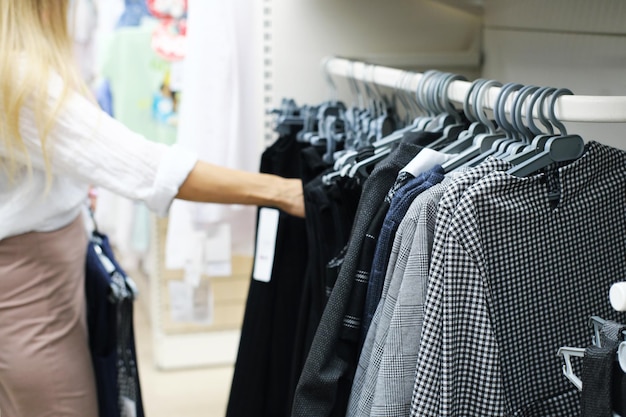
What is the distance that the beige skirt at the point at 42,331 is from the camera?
1.57 m

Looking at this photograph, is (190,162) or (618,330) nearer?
(618,330)

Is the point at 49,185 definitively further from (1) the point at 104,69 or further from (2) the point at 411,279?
(1) the point at 104,69

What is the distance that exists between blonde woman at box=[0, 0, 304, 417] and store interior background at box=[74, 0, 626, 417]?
51 cm

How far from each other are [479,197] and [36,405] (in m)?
1.03

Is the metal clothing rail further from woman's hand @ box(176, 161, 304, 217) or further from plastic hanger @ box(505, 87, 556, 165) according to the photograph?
woman's hand @ box(176, 161, 304, 217)

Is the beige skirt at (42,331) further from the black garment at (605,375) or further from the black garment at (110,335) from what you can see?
the black garment at (605,375)

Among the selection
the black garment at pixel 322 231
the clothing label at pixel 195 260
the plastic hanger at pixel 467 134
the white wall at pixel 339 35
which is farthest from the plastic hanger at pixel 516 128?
the clothing label at pixel 195 260

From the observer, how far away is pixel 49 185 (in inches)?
57.8

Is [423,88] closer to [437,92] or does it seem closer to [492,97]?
[437,92]

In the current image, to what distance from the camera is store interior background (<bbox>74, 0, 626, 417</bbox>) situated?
63.7 inches

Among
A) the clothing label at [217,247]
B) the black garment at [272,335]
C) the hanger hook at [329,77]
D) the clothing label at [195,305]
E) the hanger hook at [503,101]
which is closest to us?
the hanger hook at [503,101]

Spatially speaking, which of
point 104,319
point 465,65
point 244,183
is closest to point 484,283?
point 244,183

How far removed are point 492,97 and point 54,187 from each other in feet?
2.87

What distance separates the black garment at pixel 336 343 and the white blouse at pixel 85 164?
0.42 m
